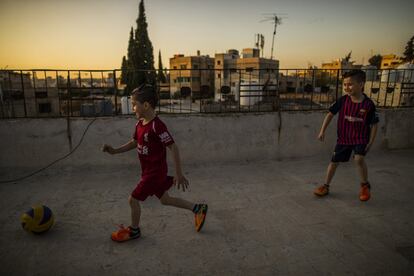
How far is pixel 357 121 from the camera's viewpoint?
3.76m

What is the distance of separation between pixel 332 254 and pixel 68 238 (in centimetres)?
290

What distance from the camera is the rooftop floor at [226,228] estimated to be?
2559mm

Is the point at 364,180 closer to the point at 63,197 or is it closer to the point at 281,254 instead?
the point at 281,254

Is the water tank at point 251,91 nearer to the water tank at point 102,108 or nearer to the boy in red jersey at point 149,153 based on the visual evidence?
the water tank at point 102,108

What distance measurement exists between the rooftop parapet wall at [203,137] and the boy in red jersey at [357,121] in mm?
2221

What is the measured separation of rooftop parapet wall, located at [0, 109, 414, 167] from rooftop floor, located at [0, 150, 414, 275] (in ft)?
1.67

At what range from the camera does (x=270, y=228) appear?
3238 mm

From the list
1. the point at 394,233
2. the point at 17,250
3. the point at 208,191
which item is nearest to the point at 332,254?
the point at 394,233

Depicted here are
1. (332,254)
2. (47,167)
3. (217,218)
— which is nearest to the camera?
(332,254)

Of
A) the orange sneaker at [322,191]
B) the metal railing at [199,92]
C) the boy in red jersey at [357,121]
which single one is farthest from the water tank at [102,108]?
the boy in red jersey at [357,121]

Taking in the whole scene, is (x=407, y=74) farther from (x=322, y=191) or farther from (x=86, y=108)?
(x=86, y=108)

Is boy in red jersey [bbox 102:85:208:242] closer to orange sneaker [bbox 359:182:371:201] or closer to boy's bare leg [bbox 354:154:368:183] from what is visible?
boy's bare leg [bbox 354:154:368:183]

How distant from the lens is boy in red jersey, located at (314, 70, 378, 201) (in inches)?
145

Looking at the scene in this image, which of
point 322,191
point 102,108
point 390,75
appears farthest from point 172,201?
point 390,75
